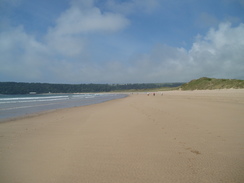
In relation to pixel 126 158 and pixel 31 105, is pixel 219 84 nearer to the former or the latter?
pixel 31 105

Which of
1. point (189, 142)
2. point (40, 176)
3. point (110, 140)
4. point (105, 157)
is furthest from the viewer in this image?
point (110, 140)

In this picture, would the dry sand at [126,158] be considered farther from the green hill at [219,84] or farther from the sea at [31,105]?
the green hill at [219,84]

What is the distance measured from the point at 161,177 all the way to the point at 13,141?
183 inches

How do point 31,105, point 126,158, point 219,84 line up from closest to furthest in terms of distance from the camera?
1. point 126,158
2. point 31,105
3. point 219,84

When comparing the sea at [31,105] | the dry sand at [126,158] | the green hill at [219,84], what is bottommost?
the sea at [31,105]

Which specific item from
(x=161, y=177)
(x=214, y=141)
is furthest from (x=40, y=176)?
(x=214, y=141)

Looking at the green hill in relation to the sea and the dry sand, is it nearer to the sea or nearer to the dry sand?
the sea

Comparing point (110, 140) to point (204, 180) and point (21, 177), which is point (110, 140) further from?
point (204, 180)

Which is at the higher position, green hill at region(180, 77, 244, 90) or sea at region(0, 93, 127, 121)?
green hill at region(180, 77, 244, 90)

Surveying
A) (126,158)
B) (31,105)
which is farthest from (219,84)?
(126,158)

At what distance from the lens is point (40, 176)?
2.72 metres

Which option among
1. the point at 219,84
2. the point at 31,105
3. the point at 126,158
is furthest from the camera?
the point at 219,84

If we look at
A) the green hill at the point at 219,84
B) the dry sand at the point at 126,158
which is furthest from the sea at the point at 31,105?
the green hill at the point at 219,84

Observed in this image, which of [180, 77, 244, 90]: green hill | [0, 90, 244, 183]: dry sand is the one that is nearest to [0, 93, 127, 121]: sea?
[0, 90, 244, 183]: dry sand
